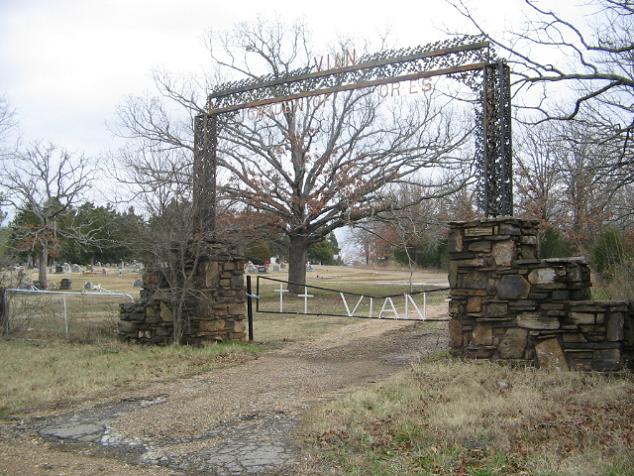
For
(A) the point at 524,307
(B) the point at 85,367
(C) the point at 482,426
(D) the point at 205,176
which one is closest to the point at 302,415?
(C) the point at 482,426

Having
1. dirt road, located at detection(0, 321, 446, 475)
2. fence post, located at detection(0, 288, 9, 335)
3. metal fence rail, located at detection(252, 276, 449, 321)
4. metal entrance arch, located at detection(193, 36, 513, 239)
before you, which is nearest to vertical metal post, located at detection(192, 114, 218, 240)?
metal entrance arch, located at detection(193, 36, 513, 239)

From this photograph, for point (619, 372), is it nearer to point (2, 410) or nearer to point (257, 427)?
point (257, 427)

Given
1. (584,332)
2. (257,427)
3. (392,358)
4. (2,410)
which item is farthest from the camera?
(392,358)

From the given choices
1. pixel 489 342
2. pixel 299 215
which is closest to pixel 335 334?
pixel 489 342

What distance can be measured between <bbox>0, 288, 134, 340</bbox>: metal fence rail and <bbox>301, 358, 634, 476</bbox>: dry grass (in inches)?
284

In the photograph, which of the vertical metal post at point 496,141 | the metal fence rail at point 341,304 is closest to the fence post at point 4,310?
the metal fence rail at point 341,304

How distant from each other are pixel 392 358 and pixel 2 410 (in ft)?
17.2

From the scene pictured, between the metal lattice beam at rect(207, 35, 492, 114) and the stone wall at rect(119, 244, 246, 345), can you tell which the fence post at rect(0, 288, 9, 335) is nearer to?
the stone wall at rect(119, 244, 246, 345)

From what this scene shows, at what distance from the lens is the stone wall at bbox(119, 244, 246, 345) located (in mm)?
10294

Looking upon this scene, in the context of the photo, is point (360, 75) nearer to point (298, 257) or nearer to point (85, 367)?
point (85, 367)

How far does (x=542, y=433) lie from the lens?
15.9 ft

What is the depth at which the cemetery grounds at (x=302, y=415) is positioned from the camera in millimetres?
4543

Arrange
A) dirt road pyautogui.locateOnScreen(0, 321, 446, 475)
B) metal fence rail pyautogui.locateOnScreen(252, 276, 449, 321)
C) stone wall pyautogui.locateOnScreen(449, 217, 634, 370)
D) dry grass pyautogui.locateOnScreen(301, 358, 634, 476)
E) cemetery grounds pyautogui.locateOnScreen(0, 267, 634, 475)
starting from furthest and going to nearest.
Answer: metal fence rail pyautogui.locateOnScreen(252, 276, 449, 321)
stone wall pyautogui.locateOnScreen(449, 217, 634, 370)
dirt road pyautogui.locateOnScreen(0, 321, 446, 475)
cemetery grounds pyautogui.locateOnScreen(0, 267, 634, 475)
dry grass pyautogui.locateOnScreen(301, 358, 634, 476)

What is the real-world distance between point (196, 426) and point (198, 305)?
4.81 m
